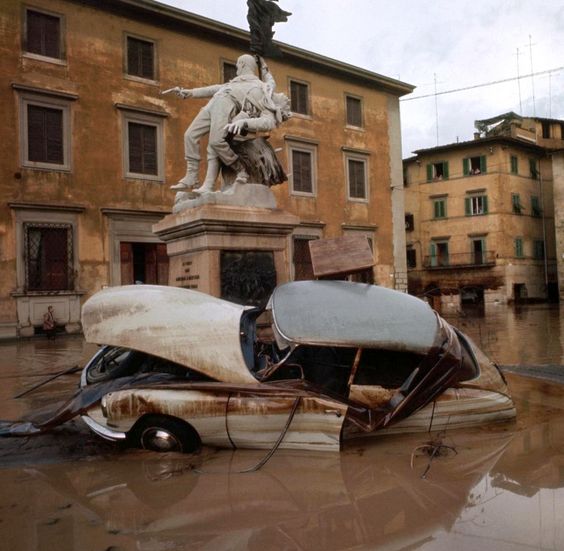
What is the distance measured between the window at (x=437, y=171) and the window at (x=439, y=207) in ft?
5.22

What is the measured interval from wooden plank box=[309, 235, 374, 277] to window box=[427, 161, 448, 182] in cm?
3825

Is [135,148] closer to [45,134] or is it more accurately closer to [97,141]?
[97,141]

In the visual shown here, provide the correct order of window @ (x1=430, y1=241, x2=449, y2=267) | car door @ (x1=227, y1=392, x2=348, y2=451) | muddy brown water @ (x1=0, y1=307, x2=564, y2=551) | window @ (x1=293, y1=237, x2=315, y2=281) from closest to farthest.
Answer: muddy brown water @ (x1=0, y1=307, x2=564, y2=551), car door @ (x1=227, y1=392, x2=348, y2=451), window @ (x1=293, y1=237, x2=315, y2=281), window @ (x1=430, y1=241, x2=449, y2=267)

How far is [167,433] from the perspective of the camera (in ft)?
12.4

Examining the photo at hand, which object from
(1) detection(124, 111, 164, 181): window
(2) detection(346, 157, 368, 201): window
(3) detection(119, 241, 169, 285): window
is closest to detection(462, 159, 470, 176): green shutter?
(2) detection(346, 157, 368, 201): window

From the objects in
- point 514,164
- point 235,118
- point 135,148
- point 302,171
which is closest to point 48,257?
point 135,148

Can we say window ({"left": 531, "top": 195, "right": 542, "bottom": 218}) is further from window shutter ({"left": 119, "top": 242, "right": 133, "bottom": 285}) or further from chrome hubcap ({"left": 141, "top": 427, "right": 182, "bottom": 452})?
chrome hubcap ({"left": 141, "top": 427, "right": 182, "bottom": 452})

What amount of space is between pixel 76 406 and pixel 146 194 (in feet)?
55.7

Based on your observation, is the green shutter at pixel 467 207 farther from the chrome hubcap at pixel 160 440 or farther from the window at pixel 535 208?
the chrome hubcap at pixel 160 440

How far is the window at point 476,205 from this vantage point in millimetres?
→ 39188

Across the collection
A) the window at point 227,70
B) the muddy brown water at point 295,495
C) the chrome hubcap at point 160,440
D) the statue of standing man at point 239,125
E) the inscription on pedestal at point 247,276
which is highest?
the window at point 227,70

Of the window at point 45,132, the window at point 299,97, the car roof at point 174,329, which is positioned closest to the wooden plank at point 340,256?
the car roof at point 174,329

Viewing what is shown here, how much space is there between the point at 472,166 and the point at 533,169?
5.10 meters

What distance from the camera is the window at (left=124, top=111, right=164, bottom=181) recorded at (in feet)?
65.5
